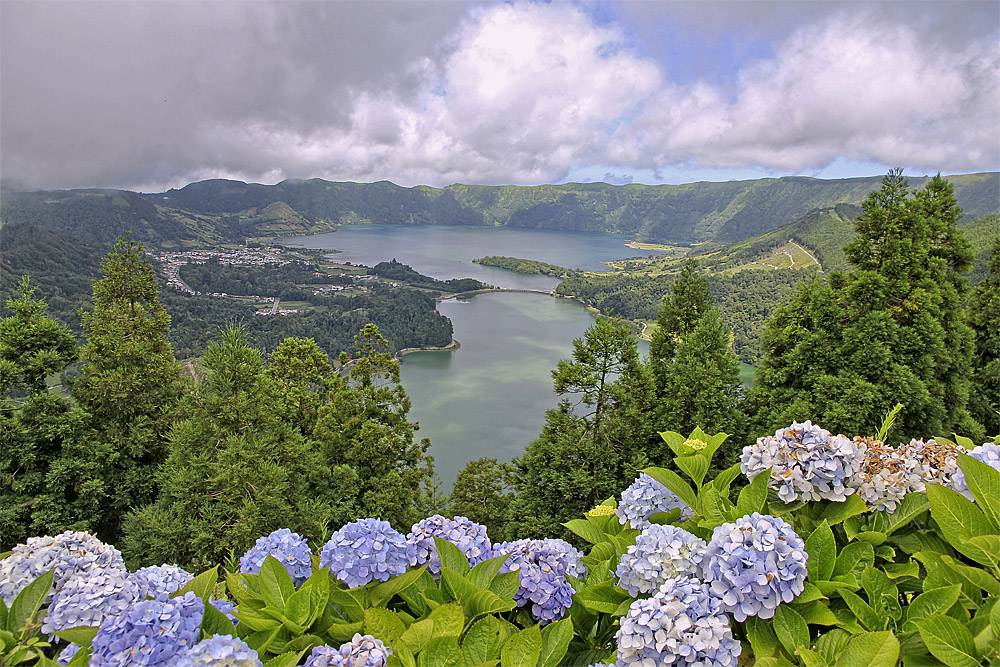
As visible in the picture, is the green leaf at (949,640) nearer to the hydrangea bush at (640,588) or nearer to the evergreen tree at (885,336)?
the hydrangea bush at (640,588)

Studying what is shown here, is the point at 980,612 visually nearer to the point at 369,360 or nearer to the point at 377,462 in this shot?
the point at 377,462

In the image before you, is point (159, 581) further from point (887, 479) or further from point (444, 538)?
point (887, 479)

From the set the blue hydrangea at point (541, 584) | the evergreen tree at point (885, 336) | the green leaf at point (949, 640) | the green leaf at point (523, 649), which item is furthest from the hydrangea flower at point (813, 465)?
the evergreen tree at point (885, 336)

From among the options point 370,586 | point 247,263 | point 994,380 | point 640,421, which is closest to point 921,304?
point 994,380

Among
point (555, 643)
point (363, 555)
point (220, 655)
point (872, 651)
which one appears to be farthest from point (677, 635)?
point (220, 655)

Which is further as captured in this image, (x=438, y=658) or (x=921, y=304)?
(x=921, y=304)
